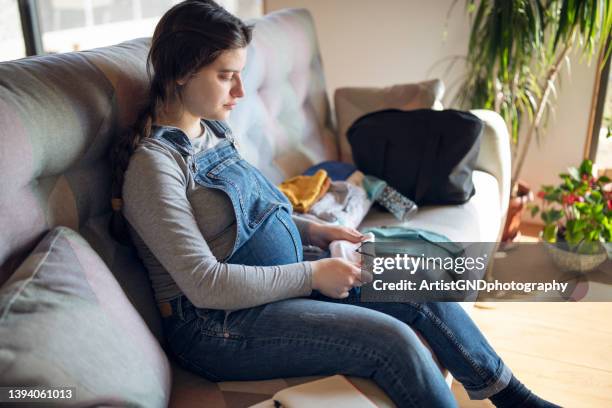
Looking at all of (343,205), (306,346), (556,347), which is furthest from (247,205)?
(556,347)

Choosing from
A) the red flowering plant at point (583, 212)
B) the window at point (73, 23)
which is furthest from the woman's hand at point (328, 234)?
the window at point (73, 23)

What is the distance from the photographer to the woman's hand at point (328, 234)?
1.49 metres

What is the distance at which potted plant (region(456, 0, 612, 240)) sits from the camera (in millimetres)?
2182

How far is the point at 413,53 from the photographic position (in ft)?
9.66

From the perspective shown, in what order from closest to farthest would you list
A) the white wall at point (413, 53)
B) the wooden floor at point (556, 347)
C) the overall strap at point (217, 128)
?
the overall strap at point (217, 128)
the wooden floor at point (556, 347)
the white wall at point (413, 53)

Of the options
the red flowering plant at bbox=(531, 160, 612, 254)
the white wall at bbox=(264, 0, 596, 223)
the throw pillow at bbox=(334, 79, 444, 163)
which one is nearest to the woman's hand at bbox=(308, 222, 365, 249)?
the throw pillow at bbox=(334, 79, 444, 163)

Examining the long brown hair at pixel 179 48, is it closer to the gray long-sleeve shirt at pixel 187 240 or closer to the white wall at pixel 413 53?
the gray long-sleeve shirt at pixel 187 240

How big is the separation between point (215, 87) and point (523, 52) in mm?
1467

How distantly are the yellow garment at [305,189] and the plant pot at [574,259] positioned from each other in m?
1.00

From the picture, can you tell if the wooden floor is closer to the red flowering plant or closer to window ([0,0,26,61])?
the red flowering plant

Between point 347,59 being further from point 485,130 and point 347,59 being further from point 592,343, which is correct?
point 592,343

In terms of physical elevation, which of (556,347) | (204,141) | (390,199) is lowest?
(556,347)

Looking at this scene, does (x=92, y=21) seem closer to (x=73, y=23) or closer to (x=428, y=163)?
(x=73, y=23)

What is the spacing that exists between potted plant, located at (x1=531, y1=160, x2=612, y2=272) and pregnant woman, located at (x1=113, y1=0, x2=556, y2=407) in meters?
1.07
